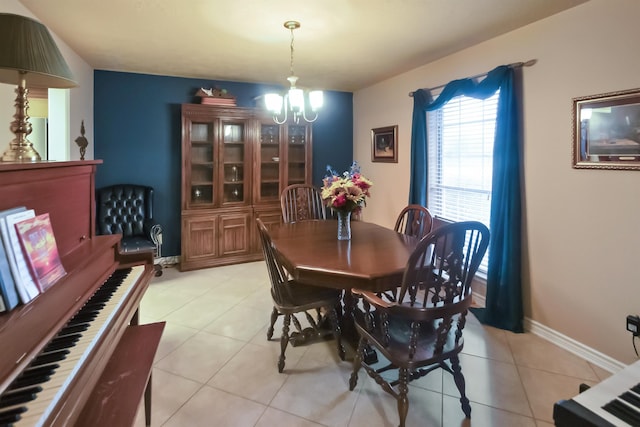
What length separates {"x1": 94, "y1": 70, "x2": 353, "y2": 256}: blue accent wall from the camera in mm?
4113

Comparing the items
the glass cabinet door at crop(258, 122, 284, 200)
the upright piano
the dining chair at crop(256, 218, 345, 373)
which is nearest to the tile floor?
the dining chair at crop(256, 218, 345, 373)

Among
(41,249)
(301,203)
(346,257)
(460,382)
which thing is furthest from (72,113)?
(460,382)

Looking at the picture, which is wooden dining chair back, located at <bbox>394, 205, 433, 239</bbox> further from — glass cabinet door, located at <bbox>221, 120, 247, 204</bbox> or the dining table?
glass cabinet door, located at <bbox>221, 120, 247, 204</bbox>

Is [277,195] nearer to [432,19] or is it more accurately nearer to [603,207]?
[432,19]

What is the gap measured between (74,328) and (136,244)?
275 cm

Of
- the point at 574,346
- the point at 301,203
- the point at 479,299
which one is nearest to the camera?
the point at 574,346

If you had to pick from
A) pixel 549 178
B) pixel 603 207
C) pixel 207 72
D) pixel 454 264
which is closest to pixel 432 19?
pixel 549 178

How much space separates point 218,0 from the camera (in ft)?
7.55

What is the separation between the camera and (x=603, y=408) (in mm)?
917

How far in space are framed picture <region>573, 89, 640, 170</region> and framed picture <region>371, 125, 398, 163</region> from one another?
2.17 m

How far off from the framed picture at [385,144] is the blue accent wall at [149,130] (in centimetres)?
159

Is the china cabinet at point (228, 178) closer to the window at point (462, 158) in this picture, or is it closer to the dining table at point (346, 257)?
the dining table at point (346, 257)

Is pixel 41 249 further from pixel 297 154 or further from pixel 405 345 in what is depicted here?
pixel 297 154

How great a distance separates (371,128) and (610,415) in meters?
4.42
